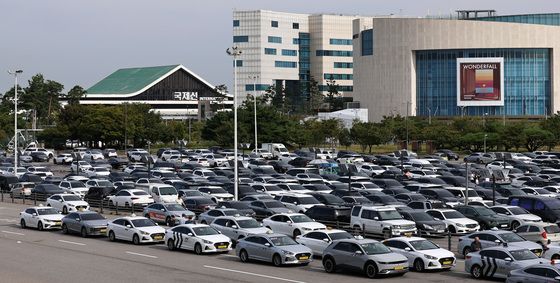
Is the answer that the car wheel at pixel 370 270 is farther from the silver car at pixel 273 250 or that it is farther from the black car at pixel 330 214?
the black car at pixel 330 214

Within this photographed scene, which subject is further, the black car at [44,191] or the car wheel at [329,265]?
the black car at [44,191]

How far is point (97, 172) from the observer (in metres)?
75.1

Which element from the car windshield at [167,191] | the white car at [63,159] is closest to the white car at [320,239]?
the car windshield at [167,191]

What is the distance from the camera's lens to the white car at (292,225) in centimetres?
3794

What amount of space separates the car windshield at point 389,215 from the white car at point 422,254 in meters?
8.03

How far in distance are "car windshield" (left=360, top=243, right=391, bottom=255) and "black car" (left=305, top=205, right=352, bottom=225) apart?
11729 mm

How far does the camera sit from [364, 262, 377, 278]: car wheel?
28.8 m

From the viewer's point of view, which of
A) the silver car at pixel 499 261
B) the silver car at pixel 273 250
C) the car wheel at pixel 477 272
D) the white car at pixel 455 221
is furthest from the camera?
the white car at pixel 455 221

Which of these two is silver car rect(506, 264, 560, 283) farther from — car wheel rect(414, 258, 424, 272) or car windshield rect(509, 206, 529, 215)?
car windshield rect(509, 206, 529, 215)

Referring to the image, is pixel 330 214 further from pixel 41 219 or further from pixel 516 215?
pixel 41 219

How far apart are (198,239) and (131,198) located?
17683 millimetres

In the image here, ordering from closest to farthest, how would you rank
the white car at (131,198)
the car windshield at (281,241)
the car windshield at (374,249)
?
the car windshield at (374,249) → the car windshield at (281,241) → the white car at (131,198)

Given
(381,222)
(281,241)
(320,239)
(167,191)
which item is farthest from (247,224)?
(167,191)

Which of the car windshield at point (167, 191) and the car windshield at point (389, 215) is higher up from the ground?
the car windshield at point (167, 191)
